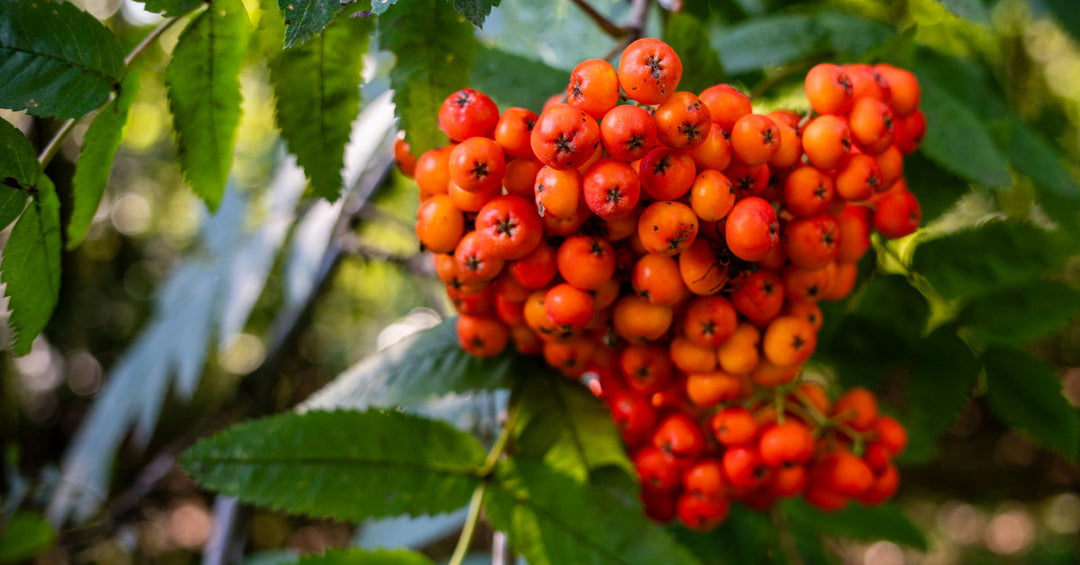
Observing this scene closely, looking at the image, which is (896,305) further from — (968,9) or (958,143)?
(968,9)

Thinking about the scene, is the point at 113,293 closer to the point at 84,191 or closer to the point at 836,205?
the point at 84,191

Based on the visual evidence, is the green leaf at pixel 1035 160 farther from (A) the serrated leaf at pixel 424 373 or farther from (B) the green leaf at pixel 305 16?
(B) the green leaf at pixel 305 16

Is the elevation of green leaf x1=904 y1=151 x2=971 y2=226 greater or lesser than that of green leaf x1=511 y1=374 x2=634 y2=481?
greater

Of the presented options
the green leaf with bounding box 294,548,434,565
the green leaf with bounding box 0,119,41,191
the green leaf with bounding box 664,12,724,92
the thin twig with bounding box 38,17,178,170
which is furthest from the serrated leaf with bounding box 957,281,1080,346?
the green leaf with bounding box 0,119,41,191

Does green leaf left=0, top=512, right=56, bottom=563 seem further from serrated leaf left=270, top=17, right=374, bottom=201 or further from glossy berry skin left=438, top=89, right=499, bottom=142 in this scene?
glossy berry skin left=438, top=89, right=499, bottom=142

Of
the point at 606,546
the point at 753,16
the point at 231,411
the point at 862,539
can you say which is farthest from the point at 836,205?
the point at 231,411

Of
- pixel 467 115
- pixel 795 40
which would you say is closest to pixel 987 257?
pixel 795 40

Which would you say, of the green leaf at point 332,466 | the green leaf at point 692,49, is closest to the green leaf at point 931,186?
the green leaf at point 692,49
